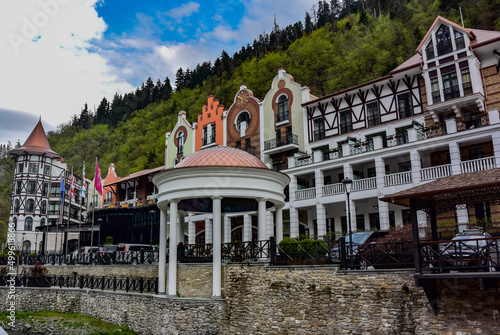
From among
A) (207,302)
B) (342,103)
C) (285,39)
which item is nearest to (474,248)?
(207,302)

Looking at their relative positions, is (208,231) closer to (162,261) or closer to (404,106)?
(162,261)

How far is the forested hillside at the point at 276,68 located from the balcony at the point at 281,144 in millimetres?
16077

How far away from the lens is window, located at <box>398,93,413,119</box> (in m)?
33.0

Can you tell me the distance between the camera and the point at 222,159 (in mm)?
19375

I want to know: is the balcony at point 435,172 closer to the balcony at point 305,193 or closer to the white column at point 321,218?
the white column at point 321,218

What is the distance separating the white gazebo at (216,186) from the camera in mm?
18297

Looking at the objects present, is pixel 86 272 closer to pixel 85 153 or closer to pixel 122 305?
pixel 122 305

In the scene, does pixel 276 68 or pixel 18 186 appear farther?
pixel 18 186

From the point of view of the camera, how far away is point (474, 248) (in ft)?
38.7

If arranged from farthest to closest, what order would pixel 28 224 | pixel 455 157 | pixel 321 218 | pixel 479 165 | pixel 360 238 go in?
pixel 28 224
pixel 321 218
pixel 455 157
pixel 479 165
pixel 360 238

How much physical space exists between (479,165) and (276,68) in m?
37.1

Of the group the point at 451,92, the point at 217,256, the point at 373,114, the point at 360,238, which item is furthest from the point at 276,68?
the point at 217,256

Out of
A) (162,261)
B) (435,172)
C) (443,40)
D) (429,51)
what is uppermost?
(443,40)

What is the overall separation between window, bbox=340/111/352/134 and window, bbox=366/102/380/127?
1.75 metres
